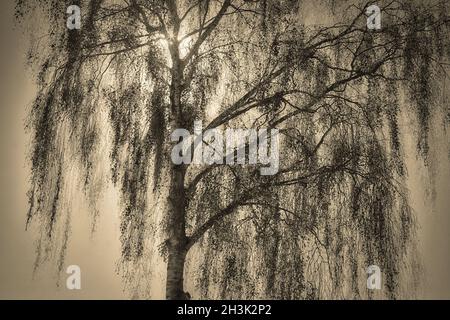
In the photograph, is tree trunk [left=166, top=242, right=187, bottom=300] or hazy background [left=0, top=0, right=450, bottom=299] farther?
hazy background [left=0, top=0, right=450, bottom=299]

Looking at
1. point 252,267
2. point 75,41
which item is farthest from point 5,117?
point 252,267

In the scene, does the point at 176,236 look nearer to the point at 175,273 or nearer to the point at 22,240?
the point at 175,273

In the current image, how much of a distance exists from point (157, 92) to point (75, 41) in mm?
868

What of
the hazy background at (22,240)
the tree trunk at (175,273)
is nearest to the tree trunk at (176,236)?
the tree trunk at (175,273)

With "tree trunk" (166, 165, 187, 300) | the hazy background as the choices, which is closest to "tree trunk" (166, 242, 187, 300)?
"tree trunk" (166, 165, 187, 300)

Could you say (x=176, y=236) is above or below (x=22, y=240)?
below

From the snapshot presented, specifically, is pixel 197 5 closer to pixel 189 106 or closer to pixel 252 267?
pixel 189 106

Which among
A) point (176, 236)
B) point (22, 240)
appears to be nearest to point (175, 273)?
point (176, 236)

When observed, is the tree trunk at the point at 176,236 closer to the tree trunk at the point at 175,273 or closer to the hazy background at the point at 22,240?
the tree trunk at the point at 175,273

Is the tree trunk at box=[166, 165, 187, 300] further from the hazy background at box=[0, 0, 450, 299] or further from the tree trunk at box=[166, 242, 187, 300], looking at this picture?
the hazy background at box=[0, 0, 450, 299]

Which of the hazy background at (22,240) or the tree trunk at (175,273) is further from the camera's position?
the hazy background at (22,240)

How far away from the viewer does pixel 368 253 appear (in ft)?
17.1

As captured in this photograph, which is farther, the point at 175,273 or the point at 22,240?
the point at 22,240

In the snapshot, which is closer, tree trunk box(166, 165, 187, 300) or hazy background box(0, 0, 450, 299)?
tree trunk box(166, 165, 187, 300)
